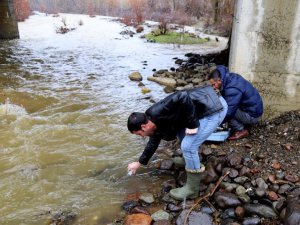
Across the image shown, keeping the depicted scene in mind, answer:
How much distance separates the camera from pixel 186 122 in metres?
3.19

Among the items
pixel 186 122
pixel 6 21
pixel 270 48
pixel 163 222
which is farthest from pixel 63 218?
pixel 6 21

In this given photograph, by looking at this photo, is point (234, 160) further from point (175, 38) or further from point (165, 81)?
point (175, 38)

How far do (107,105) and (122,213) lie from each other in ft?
11.9

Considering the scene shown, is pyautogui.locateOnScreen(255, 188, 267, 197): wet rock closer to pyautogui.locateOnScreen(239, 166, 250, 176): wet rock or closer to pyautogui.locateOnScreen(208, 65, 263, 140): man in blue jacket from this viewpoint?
pyautogui.locateOnScreen(239, 166, 250, 176): wet rock

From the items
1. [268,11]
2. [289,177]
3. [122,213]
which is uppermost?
[268,11]

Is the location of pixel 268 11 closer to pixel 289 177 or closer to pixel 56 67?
pixel 289 177

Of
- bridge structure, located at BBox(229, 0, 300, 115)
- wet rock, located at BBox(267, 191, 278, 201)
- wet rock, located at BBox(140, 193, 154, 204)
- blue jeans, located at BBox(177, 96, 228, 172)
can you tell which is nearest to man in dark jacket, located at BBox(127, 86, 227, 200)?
blue jeans, located at BBox(177, 96, 228, 172)

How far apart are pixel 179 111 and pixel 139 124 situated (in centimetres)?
39

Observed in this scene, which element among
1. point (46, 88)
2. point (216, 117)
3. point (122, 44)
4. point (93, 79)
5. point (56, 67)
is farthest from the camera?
point (122, 44)

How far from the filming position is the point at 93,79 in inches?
354

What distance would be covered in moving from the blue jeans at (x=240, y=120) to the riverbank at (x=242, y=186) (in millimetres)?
198

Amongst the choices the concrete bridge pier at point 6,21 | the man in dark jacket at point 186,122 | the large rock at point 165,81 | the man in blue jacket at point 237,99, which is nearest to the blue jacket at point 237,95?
the man in blue jacket at point 237,99

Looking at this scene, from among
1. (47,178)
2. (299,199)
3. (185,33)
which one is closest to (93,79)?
(47,178)

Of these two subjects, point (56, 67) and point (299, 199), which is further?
point (56, 67)
